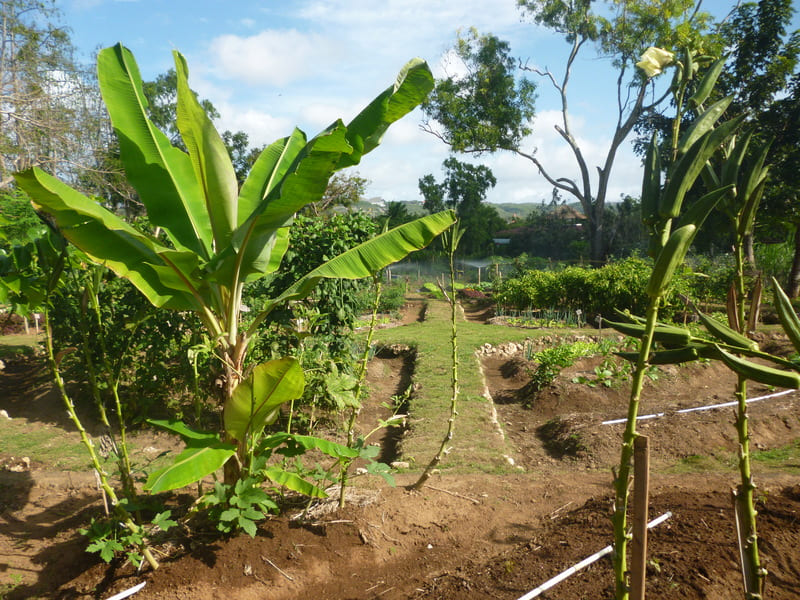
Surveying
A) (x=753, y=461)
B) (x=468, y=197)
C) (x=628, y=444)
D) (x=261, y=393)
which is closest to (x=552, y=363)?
(x=753, y=461)

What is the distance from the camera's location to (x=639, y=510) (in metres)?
1.53

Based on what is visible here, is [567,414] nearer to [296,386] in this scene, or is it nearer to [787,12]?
[296,386]

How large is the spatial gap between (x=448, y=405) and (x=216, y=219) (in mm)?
4661

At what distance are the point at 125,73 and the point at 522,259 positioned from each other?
711 inches

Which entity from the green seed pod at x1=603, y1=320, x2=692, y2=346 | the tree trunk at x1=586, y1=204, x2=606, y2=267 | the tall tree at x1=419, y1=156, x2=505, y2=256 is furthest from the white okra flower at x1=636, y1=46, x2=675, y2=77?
the tall tree at x1=419, y1=156, x2=505, y2=256

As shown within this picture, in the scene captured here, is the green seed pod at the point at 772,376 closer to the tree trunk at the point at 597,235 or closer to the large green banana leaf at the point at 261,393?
the large green banana leaf at the point at 261,393

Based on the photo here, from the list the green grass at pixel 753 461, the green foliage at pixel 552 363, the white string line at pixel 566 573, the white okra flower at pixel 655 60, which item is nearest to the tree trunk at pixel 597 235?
the green foliage at pixel 552 363

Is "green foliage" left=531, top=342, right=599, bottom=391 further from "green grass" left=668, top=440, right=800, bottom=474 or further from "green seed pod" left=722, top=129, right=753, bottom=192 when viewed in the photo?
"green seed pod" left=722, top=129, right=753, bottom=192

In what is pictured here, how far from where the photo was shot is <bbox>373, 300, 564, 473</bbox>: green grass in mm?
5340

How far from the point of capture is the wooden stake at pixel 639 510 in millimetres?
1434

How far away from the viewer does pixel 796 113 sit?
49.6 feet

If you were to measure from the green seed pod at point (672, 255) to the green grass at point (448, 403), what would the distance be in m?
2.93

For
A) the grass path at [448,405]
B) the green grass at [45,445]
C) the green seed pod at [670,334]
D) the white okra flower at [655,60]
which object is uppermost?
the white okra flower at [655,60]

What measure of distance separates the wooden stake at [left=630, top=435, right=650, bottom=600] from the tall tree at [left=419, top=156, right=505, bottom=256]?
3708 cm
